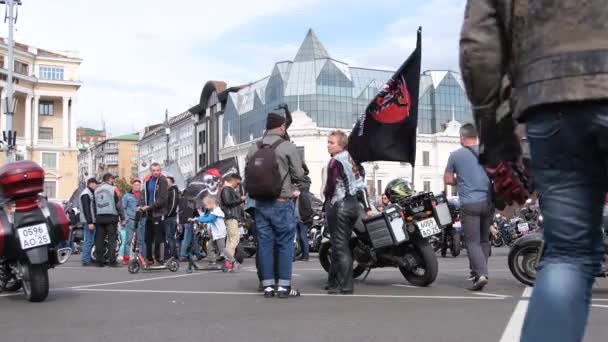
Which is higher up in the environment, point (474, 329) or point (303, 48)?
point (303, 48)

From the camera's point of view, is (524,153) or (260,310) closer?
(524,153)

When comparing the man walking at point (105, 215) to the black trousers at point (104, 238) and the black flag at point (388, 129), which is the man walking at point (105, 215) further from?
the black flag at point (388, 129)

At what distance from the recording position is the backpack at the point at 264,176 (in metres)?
Result: 7.38

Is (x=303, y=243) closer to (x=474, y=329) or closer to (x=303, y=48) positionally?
(x=474, y=329)

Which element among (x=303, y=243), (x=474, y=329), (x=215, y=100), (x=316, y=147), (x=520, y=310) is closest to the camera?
(x=474, y=329)

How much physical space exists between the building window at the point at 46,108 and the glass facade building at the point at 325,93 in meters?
24.5

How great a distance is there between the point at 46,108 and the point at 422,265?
98.1 meters

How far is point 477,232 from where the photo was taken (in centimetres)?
791

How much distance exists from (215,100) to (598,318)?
108855 millimetres

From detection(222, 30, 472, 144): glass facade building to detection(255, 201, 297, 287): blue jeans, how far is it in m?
83.0

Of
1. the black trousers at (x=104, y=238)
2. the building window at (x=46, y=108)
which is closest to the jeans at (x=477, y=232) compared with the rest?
the black trousers at (x=104, y=238)

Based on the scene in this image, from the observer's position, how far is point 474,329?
Answer: 16.4ft

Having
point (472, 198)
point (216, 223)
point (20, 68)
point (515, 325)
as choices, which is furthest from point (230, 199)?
point (20, 68)

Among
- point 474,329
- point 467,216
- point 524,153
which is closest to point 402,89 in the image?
point 467,216
